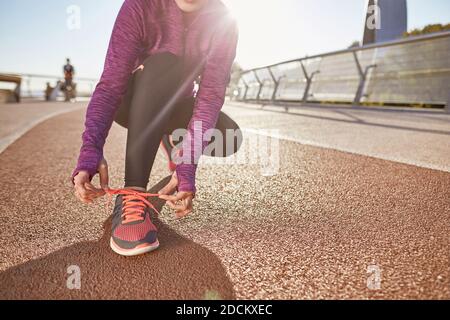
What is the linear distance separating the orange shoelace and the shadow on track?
0.49 ft

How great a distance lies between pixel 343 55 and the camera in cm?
1026

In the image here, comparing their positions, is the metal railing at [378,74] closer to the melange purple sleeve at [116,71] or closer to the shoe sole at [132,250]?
the melange purple sleeve at [116,71]

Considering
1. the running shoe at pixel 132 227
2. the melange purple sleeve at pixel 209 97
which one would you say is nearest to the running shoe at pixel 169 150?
the melange purple sleeve at pixel 209 97

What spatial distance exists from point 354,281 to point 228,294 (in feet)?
1.37

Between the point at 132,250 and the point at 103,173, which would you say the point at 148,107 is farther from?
Result: the point at 132,250

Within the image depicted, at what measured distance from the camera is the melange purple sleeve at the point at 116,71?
1523 mm

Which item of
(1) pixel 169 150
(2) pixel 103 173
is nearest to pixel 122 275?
(2) pixel 103 173

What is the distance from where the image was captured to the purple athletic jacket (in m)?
1.53

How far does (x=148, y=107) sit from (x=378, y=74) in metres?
8.82

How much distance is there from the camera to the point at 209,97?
5.65 ft

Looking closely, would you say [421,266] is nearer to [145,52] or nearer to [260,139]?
[145,52]

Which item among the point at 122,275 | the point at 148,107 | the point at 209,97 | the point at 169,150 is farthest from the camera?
the point at 169,150
